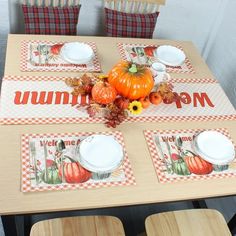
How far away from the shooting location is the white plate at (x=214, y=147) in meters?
1.24

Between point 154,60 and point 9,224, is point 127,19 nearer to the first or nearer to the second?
point 154,60

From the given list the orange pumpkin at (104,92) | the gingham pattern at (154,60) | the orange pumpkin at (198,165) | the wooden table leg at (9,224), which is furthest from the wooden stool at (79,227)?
the gingham pattern at (154,60)

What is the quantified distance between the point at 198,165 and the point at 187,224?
0.89ft

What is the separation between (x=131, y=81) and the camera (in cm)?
136

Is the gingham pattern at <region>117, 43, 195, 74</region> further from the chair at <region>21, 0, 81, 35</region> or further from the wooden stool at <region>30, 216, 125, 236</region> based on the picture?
the wooden stool at <region>30, 216, 125, 236</region>

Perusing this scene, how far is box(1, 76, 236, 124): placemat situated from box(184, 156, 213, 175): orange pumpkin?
0.22 metres

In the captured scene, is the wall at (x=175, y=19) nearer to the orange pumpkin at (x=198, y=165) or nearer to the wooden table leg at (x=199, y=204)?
the wooden table leg at (x=199, y=204)

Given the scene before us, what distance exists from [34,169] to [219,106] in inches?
34.7

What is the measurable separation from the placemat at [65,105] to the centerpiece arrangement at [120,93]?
31 mm

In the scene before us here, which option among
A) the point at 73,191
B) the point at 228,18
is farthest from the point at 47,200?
the point at 228,18

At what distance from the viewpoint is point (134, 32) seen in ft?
6.79

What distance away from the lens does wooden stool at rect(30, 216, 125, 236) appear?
1223 millimetres

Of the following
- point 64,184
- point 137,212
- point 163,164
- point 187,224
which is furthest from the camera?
point 137,212

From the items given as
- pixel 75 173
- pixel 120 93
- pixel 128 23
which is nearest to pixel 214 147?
pixel 120 93
